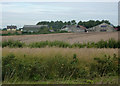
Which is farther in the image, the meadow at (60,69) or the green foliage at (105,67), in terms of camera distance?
the green foliage at (105,67)

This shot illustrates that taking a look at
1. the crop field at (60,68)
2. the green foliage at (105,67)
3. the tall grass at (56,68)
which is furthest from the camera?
the green foliage at (105,67)

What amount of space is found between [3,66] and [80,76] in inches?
133

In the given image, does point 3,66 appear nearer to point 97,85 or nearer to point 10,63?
point 10,63

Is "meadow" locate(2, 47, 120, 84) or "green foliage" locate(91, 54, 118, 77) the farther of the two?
"green foliage" locate(91, 54, 118, 77)

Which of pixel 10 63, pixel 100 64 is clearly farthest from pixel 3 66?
pixel 100 64

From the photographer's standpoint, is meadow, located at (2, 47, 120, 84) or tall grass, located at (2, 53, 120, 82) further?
tall grass, located at (2, 53, 120, 82)

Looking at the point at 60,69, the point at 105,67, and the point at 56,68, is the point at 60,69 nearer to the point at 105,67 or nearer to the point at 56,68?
the point at 56,68

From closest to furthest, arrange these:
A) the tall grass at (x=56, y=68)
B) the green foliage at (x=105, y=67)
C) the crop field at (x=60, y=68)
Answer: the crop field at (x=60, y=68) → the tall grass at (x=56, y=68) → the green foliage at (x=105, y=67)

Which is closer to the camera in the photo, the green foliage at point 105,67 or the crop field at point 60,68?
the crop field at point 60,68

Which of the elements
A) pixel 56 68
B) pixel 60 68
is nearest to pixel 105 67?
pixel 60 68

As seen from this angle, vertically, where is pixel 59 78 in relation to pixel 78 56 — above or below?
below

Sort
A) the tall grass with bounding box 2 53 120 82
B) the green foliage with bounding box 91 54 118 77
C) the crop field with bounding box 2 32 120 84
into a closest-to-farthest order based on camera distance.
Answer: the crop field with bounding box 2 32 120 84 < the tall grass with bounding box 2 53 120 82 < the green foliage with bounding box 91 54 118 77

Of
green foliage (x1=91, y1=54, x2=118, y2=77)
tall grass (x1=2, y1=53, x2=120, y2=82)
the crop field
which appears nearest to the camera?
the crop field

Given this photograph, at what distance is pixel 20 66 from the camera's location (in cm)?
786
